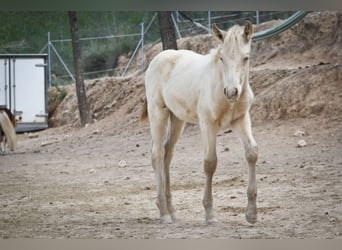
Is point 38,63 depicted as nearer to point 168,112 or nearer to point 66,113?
point 66,113

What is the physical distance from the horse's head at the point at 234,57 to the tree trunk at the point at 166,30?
1118 mm

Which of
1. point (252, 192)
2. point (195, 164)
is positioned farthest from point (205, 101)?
point (195, 164)

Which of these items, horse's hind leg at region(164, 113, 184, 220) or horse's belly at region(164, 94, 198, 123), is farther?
horse's hind leg at region(164, 113, 184, 220)

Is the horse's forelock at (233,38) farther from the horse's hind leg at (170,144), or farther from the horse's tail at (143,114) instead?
the horse's tail at (143,114)

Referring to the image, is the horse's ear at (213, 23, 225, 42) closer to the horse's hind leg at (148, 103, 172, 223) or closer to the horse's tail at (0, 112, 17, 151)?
the horse's hind leg at (148, 103, 172, 223)

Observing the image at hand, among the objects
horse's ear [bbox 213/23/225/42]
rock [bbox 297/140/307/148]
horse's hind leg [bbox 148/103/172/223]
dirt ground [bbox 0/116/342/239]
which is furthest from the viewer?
rock [bbox 297/140/307/148]

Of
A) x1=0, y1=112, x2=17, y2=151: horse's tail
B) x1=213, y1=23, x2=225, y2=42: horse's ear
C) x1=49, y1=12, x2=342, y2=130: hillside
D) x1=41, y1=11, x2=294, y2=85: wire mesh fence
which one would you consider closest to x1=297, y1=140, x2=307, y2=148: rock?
x1=49, y1=12, x2=342, y2=130: hillside

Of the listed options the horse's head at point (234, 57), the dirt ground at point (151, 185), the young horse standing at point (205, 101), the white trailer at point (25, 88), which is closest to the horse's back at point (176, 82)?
the young horse standing at point (205, 101)

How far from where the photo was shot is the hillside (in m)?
5.17

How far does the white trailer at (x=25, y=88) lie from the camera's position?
5137mm

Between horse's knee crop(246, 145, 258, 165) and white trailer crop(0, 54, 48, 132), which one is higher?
white trailer crop(0, 54, 48, 132)

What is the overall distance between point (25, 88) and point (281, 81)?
186 centimetres

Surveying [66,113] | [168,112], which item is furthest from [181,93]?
[66,113]

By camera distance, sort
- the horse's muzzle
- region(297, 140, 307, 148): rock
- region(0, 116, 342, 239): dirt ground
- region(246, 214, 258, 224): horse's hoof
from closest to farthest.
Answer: the horse's muzzle → region(246, 214, 258, 224): horse's hoof → region(0, 116, 342, 239): dirt ground → region(297, 140, 307, 148): rock
